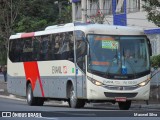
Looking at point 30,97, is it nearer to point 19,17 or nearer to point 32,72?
point 32,72

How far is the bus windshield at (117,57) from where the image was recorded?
25.0 metres

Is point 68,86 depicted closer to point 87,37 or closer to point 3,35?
point 87,37

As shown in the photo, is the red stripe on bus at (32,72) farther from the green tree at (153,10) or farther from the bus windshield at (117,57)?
the green tree at (153,10)

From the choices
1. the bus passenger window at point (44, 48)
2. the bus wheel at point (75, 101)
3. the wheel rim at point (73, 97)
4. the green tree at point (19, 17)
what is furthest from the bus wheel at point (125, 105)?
the green tree at point (19, 17)

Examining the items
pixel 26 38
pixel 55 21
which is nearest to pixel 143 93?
pixel 26 38

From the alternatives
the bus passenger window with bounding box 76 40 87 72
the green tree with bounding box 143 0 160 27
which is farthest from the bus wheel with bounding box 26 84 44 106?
the green tree with bounding box 143 0 160 27

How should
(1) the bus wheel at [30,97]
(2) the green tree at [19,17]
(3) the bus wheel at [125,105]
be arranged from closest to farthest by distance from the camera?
(3) the bus wheel at [125,105]
(1) the bus wheel at [30,97]
(2) the green tree at [19,17]

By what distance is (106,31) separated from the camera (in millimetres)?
25500

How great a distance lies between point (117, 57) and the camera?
25.0 metres

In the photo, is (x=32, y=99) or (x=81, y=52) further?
(x=32, y=99)

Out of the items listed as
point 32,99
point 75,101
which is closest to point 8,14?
point 32,99

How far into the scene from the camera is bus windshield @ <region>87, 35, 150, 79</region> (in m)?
25.0

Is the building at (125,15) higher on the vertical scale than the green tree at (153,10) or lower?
lower

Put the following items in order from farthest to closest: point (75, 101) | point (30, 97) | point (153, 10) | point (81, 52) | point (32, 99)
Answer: point (30, 97) → point (32, 99) → point (153, 10) → point (75, 101) → point (81, 52)
